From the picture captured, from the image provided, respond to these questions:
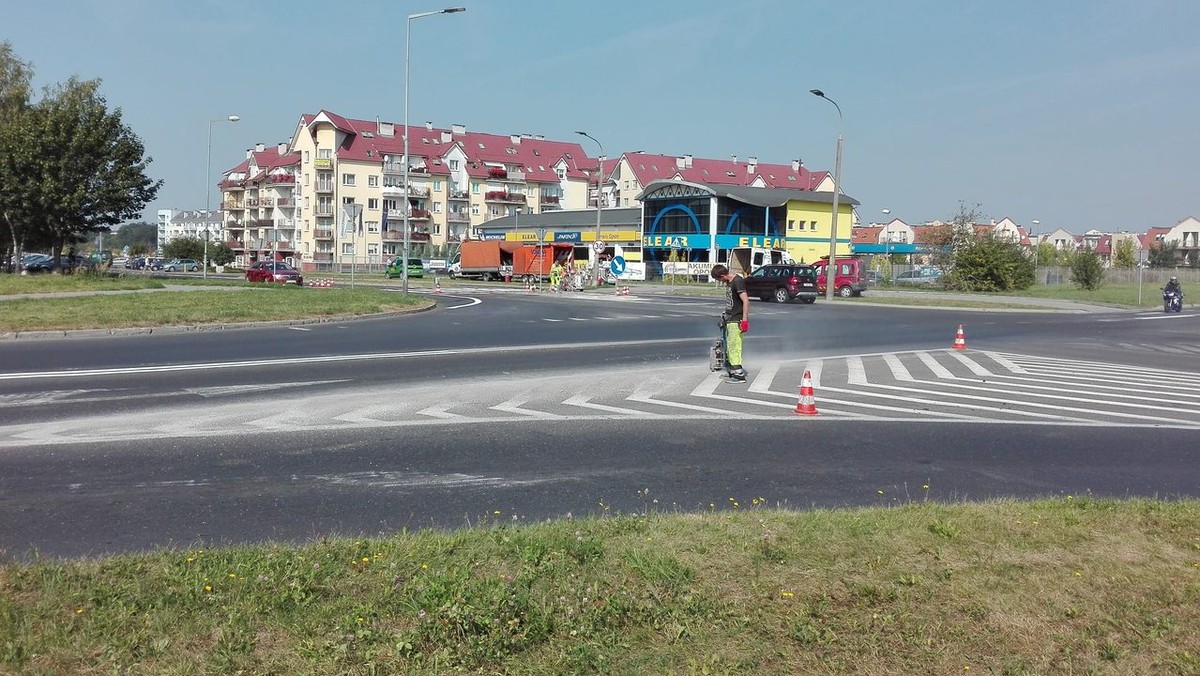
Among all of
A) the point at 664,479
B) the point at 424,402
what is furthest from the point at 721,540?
the point at 424,402

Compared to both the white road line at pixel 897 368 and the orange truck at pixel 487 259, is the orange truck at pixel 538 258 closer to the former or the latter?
the orange truck at pixel 487 259

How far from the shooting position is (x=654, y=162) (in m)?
111

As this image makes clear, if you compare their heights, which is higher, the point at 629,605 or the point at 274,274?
the point at 274,274

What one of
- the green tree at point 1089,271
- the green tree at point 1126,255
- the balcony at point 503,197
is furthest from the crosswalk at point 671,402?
the green tree at point 1126,255

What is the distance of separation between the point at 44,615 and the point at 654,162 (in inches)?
4311

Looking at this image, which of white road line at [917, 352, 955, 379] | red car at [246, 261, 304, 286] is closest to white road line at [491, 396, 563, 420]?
white road line at [917, 352, 955, 379]

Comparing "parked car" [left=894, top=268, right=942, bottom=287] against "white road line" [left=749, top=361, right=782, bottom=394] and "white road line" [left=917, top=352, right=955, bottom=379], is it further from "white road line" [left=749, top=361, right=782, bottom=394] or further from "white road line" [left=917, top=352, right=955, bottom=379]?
→ "white road line" [left=749, top=361, right=782, bottom=394]

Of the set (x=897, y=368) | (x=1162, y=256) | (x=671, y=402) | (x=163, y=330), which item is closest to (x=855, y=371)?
(x=897, y=368)

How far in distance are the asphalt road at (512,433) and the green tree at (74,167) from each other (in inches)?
1043

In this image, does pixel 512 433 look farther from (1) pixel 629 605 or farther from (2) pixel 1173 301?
(2) pixel 1173 301

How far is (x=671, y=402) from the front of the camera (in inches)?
469

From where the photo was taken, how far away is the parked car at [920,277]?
6377 cm

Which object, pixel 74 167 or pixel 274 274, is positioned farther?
pixel 274 274

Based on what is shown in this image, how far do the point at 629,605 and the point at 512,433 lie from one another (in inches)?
209
